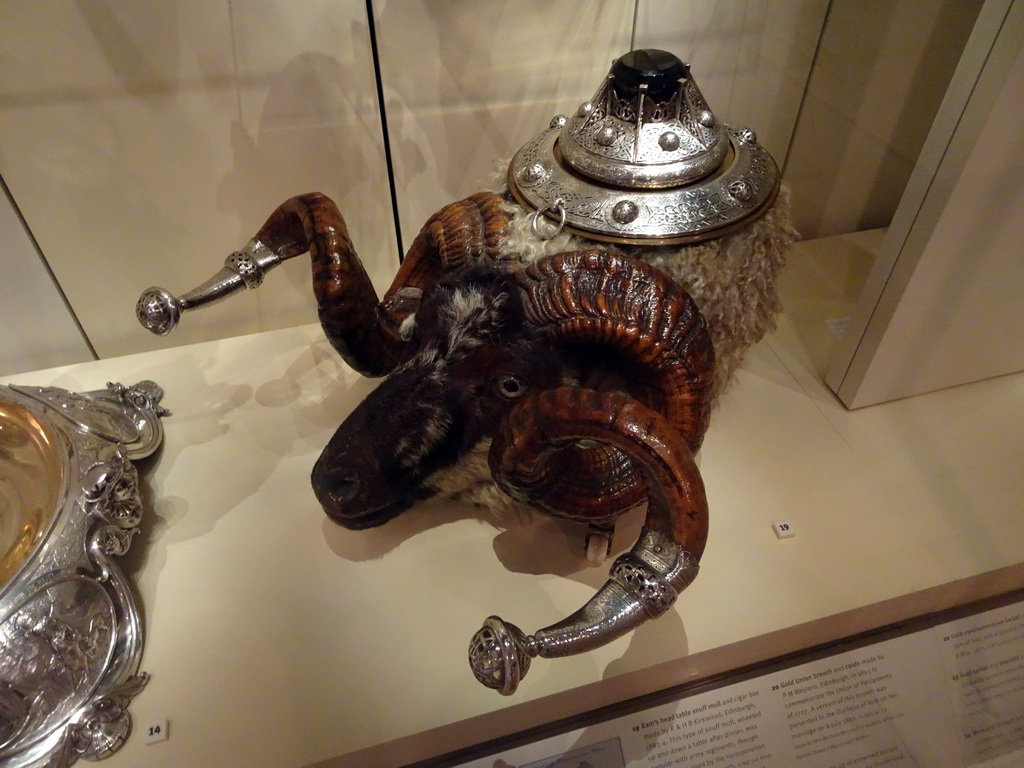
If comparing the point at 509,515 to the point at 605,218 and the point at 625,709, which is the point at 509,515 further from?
the point at 605,218

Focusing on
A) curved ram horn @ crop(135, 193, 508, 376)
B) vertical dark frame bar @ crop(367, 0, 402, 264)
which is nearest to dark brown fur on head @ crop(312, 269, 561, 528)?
curved ram horn @ crop(135, 193, 508, 376)

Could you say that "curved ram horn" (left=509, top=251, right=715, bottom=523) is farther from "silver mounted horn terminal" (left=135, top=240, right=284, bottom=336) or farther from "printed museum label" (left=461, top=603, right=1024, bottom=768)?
"silver mounted horn terminal" (left=135, top=240, right=284, bottom=336)

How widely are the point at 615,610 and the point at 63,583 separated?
892mm

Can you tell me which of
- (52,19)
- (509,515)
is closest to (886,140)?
(509,515)

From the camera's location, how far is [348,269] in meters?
1.20

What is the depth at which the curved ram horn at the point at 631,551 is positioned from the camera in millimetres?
786

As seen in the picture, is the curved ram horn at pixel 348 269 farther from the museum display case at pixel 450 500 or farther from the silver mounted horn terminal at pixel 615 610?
the silver mounted horn terminal at pixel 615 610

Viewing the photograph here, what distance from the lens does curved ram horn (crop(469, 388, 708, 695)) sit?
786 millimetres

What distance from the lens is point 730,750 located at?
107 cm

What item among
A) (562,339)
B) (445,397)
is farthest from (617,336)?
(445,397)

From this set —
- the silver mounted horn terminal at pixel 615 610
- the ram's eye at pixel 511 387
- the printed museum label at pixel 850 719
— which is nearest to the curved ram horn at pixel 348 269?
the ram's eye at pixel 511 387

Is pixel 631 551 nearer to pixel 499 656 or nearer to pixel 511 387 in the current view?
pixel 499 656

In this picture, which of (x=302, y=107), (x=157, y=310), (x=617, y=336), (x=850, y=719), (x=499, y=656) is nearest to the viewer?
(x=499, y=656)

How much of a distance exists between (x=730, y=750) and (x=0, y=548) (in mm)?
1335
